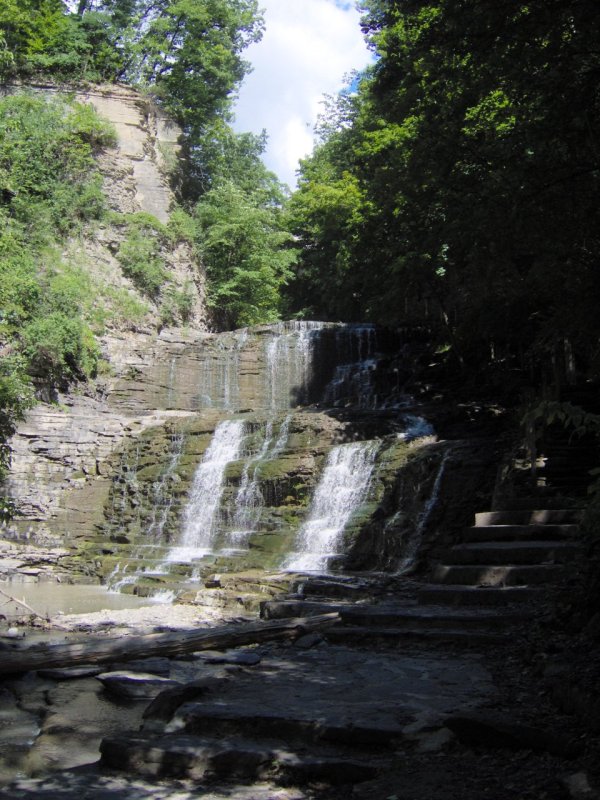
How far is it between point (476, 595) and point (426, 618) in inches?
41.7

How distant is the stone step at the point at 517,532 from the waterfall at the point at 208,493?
6.20m

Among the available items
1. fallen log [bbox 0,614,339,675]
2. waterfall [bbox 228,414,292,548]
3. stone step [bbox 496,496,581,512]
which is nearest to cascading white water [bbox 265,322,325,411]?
waterfall [bbox 228,414,292,548]

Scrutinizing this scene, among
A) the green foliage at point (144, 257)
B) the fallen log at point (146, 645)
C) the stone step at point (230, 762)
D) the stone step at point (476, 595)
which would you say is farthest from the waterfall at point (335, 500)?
the green foliage at point (144, 257)

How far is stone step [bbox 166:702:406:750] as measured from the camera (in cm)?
394

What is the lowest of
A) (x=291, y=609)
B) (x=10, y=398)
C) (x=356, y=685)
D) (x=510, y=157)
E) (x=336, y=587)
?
(x=336, y=587)

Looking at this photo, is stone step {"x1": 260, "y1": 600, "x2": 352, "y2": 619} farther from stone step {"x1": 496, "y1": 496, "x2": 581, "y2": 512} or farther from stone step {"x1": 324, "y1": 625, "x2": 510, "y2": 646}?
stone step {"x1": 496, "y1": 496, "x2": 581, "y2": 512}

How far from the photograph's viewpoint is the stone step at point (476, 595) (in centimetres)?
755

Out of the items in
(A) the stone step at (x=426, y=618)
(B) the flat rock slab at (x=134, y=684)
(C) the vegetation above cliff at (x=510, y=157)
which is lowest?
(B) the flat rock slab at (x=134, y=684)

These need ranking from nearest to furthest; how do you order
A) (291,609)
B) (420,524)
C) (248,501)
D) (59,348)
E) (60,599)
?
(291,609)
(60,599)
(420,524)
(248,501)
(59,348)

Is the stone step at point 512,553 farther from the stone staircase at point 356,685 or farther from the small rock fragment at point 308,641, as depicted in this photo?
the small rock fragment at point 308,641

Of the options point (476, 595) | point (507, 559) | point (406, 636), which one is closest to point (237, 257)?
point (507, 559)

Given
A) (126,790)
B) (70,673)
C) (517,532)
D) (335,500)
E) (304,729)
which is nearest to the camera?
(126,790)

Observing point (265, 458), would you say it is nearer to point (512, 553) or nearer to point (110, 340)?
point (512, 553)

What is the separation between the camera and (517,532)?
9461 millimetres
